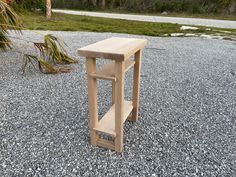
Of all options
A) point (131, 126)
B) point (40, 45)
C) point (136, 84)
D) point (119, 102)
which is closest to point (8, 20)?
point (40, 45)

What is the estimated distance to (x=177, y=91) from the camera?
10.7ft

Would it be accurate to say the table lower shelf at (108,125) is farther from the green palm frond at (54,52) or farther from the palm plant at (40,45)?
the green palm frond at (54,52)

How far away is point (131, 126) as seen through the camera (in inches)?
92.5

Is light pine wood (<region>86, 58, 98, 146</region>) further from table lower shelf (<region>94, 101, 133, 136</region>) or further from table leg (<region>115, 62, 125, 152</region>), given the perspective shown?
table leg (<region>115, 62, 125, 152</region>)

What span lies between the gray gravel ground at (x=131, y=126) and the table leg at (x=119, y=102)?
0.13 metres

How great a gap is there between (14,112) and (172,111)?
1.82 m

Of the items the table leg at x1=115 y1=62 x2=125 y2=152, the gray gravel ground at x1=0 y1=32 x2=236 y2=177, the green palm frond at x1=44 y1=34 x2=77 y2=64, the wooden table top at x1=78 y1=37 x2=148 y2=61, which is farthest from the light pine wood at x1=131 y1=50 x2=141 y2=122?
the green palm frond at x1=44 y1=34 x2=77 y2=64

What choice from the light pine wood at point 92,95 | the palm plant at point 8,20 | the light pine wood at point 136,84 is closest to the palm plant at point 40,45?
the palm plant at point 8,20

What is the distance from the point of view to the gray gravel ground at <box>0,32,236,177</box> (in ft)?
5.84

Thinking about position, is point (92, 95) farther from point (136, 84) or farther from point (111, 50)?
point (136, 84)

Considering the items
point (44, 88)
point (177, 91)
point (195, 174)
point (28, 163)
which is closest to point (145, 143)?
point (195, 174)

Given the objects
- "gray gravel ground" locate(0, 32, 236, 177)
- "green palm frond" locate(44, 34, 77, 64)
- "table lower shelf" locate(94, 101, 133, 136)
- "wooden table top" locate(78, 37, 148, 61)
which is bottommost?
"gray gravel ground" locate(0, 32, 236, 177)

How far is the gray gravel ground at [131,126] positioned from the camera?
1.78m

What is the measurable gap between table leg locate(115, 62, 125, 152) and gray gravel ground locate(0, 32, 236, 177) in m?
0.13
